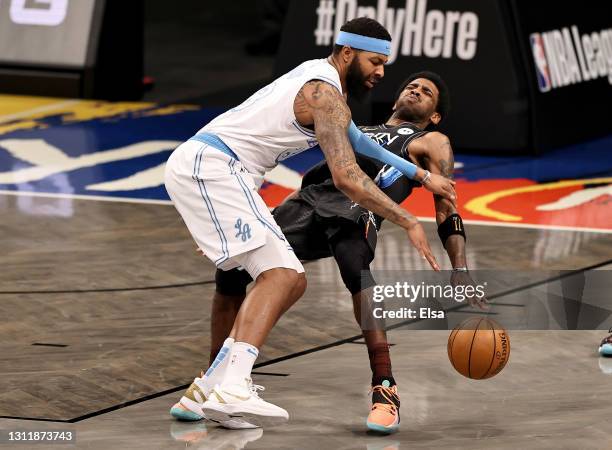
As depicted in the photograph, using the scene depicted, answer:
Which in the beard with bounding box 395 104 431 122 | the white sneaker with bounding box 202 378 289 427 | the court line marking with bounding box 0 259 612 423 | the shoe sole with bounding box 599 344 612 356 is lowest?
the court line marking with bounding box 0 259 612 423

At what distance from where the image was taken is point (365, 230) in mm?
7344

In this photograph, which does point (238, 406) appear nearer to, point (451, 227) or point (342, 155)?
point (342, 155)

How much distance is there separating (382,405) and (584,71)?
1017 centimetres

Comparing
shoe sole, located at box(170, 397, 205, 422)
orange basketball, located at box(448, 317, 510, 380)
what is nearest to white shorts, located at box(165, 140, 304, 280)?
shoe sole, located at box(170, 397, 205, 422)

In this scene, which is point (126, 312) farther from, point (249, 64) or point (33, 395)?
point (249, 64)

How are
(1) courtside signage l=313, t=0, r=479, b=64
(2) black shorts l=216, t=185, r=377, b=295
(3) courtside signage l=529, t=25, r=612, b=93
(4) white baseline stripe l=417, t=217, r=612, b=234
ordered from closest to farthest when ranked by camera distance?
(2) black shorts l=216, t=185, r=377, b=295 < (4) white baseline stripe l=417, t=217, r=612, b=234 < (1) courtside signage l=313, t=0, r=479, b=64 < (3) courtside signage l=529, t=25, r=612, b=93

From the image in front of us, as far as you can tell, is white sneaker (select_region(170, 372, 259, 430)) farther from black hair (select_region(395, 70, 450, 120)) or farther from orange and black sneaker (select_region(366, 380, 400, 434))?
black hair (select_region(395, 70, 450, 120))

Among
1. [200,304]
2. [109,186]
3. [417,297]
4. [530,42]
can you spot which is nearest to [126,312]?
[200,304]

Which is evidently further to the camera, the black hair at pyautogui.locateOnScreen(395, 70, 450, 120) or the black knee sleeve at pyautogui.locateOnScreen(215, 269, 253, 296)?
the black hair at pyautogui.locateOnScreen(395, 70, 450, 120)

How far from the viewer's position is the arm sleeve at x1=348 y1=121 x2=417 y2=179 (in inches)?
274

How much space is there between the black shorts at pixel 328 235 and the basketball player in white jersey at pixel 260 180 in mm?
402

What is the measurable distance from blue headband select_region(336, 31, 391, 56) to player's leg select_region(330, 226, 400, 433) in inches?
37.4

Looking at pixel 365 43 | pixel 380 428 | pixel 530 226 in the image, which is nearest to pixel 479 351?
pixel 380 428

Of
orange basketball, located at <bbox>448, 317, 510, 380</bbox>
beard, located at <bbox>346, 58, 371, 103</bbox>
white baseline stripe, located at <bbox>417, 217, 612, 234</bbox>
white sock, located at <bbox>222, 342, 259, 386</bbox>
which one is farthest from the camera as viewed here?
white baseline stripe, located at <bbox>417, 217, 612, 234</bbox>
